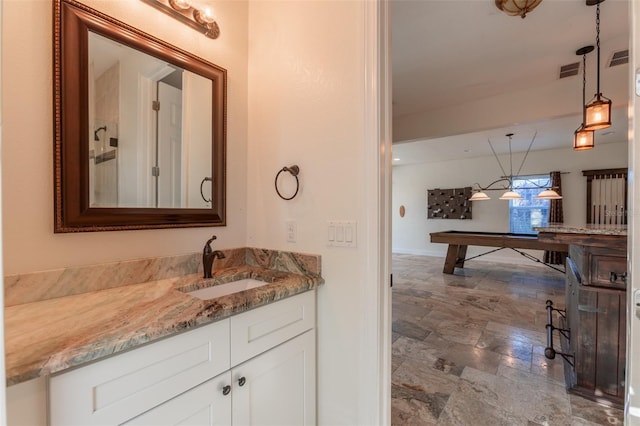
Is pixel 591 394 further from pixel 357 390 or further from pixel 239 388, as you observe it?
pixel 239 388

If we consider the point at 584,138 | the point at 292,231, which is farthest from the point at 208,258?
the point at 584,138

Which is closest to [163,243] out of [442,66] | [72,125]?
[72,125]

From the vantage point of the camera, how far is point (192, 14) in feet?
4.80

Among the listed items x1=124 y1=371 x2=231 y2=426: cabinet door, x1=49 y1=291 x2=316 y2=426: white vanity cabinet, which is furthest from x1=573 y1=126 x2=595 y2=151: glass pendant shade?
x1=124 y1=371 x2=231 y2=426: cabinet door

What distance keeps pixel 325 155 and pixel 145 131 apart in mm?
870

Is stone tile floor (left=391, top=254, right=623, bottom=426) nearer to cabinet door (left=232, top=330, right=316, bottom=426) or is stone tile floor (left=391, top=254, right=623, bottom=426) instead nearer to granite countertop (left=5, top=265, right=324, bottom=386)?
cabinet door (left=232, top=330, right=316, bottom=426)

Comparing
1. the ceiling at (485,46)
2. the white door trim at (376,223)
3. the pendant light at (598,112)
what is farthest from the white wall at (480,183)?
the white door trim at (376,223)

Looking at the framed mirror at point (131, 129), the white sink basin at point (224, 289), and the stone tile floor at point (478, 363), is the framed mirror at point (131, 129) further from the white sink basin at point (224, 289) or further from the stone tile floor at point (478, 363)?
the stone tile floor at point (478, 363)

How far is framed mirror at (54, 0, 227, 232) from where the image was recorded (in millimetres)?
1092

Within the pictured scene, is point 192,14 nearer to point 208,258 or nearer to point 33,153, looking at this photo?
point 33,153

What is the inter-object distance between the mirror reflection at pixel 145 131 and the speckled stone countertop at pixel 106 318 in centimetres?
41

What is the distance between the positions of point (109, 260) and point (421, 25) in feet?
8.94

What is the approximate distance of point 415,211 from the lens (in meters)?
8.11

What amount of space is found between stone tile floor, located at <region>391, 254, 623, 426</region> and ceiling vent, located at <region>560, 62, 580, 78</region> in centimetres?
272
